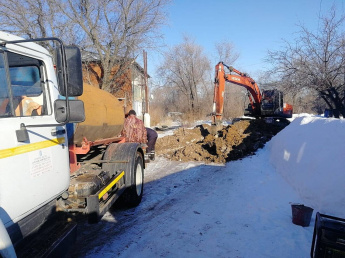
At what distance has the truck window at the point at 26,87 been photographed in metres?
2.34

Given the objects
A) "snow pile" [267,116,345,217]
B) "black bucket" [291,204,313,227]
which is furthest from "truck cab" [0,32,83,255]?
"snow pile" [267,116,345,217]

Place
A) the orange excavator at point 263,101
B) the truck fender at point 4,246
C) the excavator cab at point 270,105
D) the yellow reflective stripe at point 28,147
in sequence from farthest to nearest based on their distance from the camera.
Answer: the excavator cab at point 270,105, the orange excavator at point 263,101, the yellow reflective stripe at point 28,147, the truck fender at point 4,246

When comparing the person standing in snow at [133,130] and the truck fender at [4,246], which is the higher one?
the person standing in snow at [133,130]

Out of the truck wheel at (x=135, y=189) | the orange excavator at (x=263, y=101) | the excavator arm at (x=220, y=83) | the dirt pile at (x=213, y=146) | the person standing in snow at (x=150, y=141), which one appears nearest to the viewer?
the truck wheel at (x=135, y=189)

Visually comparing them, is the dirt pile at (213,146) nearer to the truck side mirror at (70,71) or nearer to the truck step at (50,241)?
the truck step at (50,241)

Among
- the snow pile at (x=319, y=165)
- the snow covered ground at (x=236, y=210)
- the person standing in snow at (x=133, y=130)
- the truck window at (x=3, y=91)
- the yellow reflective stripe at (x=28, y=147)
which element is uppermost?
the truck window at (x=3, y=91)

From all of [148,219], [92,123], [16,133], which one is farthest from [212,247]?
[16,133]

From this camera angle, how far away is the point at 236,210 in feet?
17.2

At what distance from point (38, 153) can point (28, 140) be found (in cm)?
21

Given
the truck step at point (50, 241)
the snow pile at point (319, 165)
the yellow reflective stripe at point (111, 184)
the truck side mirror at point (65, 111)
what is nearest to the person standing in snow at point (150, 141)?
the snow pile at point (319, 165)

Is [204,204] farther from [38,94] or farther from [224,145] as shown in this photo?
[224,145]

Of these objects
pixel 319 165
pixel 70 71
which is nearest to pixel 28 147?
pixel 70 71

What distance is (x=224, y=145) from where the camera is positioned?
10695mm

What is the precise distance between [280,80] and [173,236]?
1107 cm
